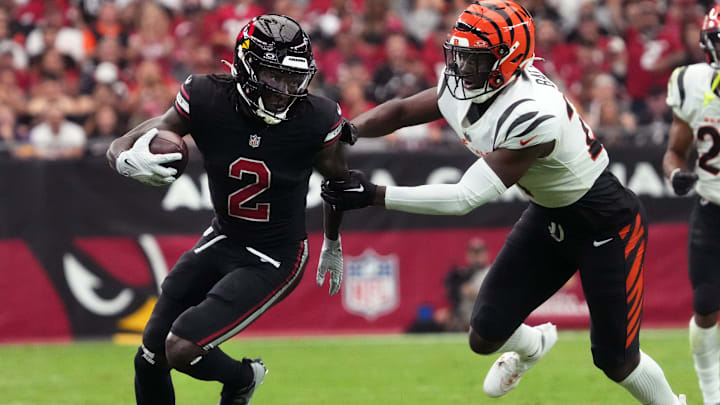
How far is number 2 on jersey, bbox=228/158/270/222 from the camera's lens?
15.9 feet

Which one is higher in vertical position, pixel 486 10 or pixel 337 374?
pixel 486 10

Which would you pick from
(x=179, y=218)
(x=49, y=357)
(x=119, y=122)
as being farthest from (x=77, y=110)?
(x=49, y=357)

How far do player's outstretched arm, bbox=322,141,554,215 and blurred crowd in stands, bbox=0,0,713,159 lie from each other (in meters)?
5.17

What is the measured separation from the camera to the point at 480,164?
4.48 metres

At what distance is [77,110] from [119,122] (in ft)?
1.72

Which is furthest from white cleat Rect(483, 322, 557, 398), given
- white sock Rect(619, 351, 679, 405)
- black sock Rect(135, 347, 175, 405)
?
black sock Rect(135, 347, 175, 405)

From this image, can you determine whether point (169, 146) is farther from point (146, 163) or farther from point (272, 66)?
point (272, 66)

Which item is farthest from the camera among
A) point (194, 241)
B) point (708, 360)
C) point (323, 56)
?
point (323, 56)

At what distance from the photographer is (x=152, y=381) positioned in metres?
4.84

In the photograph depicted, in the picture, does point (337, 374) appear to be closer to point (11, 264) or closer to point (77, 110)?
point (11, 264)

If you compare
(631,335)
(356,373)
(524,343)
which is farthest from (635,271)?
(356,373)

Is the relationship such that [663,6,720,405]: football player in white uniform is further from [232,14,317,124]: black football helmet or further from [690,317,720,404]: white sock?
[232,14,317,124]: black football helmet

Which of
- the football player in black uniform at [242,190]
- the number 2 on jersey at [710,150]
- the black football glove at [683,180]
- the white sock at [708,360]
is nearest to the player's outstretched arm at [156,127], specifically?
the football player in black uniform at [242,190]

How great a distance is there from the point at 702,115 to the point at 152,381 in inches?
135
